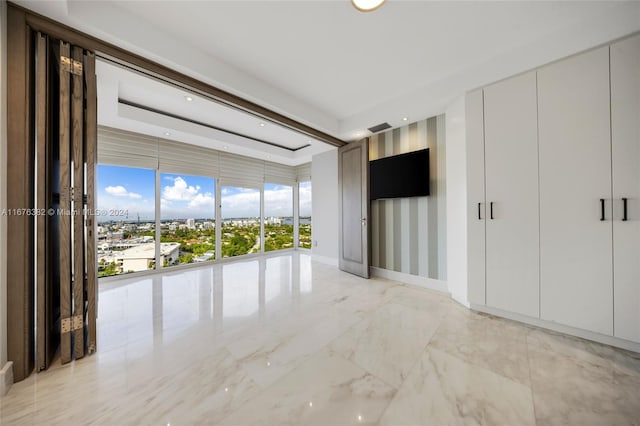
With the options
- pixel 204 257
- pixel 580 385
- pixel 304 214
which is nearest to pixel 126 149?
pixel 204 257

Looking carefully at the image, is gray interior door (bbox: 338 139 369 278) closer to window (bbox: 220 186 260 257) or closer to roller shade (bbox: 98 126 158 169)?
window (bbox: 220 186 260 257)

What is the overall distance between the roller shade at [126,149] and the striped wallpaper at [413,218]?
4.25m

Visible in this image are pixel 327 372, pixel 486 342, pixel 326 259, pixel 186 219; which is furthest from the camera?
pixel 326 259

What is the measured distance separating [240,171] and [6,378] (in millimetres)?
4534

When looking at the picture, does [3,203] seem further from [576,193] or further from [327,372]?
[576,193]

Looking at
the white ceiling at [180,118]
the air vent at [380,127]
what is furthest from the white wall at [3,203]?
the air vent at [380,127]

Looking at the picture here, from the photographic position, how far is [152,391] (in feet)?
4.45

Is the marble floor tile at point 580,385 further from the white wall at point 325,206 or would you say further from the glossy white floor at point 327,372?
the white wall at point 325,206

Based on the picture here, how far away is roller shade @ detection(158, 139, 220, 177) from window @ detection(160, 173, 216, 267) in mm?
163

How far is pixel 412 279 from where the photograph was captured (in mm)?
3436

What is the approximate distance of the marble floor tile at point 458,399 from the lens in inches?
45.8

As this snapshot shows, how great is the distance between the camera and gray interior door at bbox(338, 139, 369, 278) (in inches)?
149

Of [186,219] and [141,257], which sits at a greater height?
[186,219]

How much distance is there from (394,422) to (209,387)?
117 centimetres
